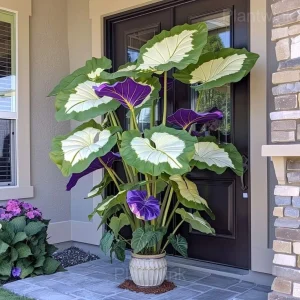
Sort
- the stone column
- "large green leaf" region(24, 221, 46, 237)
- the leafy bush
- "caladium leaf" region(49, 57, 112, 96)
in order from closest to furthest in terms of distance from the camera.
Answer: the stone column → "caladium leaf" region(49, 57, 112, 96) → the leafy bush → "large green leaf" region(24, 221, 46, 237)

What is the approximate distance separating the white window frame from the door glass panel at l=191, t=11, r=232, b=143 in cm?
170

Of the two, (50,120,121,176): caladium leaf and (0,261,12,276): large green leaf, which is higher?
(50,120,121,176): caladium leaf

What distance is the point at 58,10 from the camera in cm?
427

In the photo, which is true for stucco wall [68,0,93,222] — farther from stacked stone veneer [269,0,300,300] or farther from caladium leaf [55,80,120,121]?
stacked stone veneer [269,0,300,300]

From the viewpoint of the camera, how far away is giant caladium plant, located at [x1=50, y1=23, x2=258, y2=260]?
8.40 ft

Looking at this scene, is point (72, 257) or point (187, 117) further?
point (72, 257)

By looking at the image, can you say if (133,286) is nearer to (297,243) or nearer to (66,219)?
A: (297,243)

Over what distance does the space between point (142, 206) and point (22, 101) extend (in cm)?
194

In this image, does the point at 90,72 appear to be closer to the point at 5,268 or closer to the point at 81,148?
the point at 81,148

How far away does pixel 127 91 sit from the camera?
2.67 meters

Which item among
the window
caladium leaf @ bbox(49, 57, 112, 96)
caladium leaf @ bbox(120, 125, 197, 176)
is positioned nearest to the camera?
caladium leaf @ bbox(120, 125, 197, 176)

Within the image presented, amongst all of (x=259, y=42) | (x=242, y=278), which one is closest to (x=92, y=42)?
(x=259, y=42)

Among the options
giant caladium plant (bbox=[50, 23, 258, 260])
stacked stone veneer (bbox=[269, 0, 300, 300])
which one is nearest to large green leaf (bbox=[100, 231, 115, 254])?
giant caladium plant (bbox=[50, 23, 258, 260])

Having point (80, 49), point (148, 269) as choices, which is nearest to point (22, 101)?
point (80, 49)
